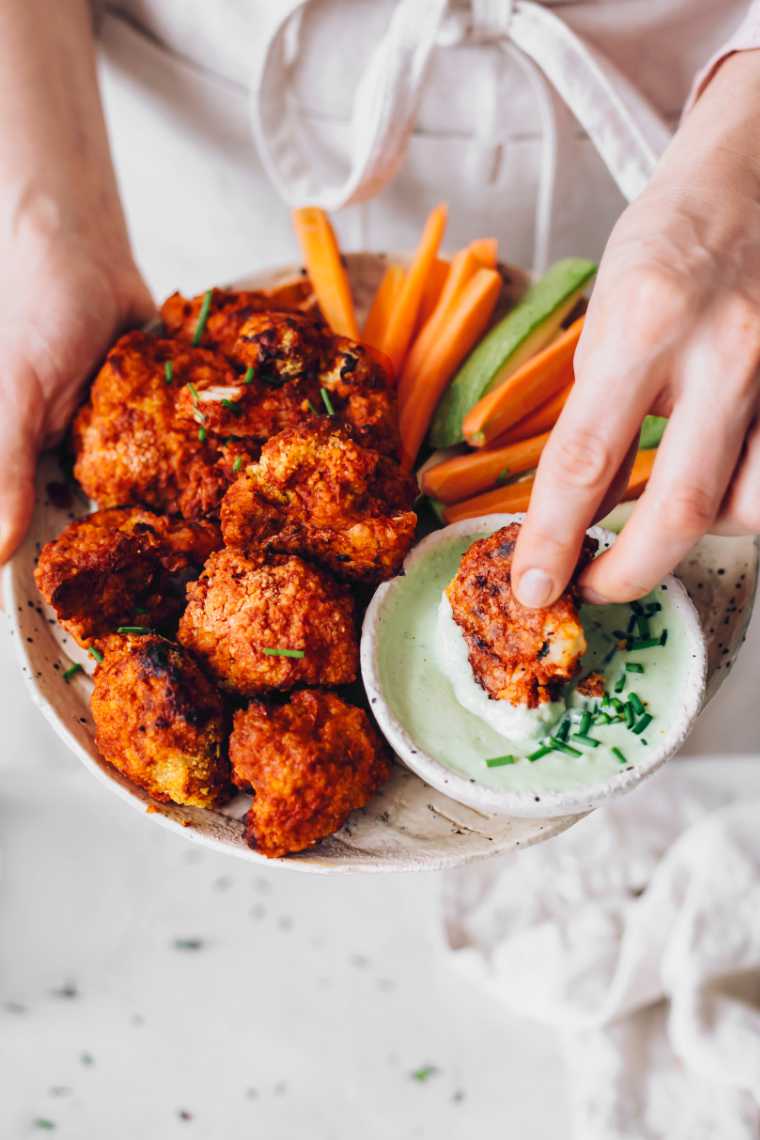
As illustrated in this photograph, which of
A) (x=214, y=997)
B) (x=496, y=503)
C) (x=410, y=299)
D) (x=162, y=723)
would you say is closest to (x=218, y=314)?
(x=410, y=299)

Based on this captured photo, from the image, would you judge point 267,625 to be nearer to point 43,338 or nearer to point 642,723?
point 642,723

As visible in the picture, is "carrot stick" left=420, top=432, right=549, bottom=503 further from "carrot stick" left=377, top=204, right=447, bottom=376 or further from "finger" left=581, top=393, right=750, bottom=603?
"finger" left=581, top=393, right=750, bottom=603

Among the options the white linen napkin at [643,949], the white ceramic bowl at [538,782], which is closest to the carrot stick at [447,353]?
the white ceramic bowl at [538,782]

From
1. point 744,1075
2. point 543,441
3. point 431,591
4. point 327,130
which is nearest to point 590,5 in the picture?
point 327,130

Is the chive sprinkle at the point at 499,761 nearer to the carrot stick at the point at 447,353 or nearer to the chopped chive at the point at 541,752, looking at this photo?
the chopped chive at the point at 541,752

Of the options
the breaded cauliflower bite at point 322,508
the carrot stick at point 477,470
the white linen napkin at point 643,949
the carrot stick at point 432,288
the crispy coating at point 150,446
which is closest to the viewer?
the breaded cauliflower bite at point 322,508

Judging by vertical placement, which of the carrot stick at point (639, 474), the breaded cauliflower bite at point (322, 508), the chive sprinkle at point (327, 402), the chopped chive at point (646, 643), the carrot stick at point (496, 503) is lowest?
the chopped chive at point (646, 643)

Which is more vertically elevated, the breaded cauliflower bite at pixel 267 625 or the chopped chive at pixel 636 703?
the breaded cauliflower bite at pixel 267 625

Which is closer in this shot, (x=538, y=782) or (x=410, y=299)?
(x=538, y=782)
